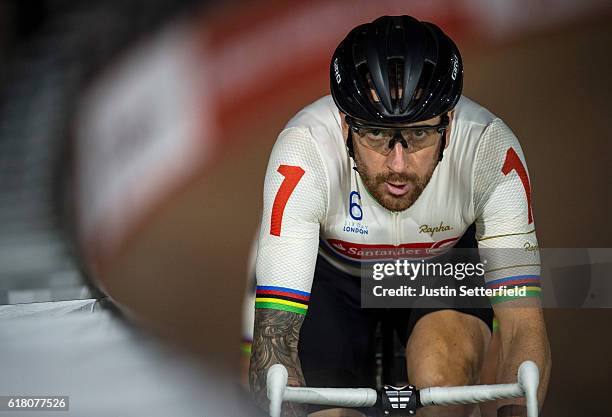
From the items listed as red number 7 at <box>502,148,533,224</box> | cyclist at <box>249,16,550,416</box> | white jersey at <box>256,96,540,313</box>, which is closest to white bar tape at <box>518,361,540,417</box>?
cyclist at <box>249,16,550,416</box>

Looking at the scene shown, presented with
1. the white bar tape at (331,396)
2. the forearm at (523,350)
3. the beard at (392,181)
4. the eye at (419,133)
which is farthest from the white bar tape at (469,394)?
the eye at (419,133)

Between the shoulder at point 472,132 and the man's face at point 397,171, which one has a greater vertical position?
the shoulder at point 472,132

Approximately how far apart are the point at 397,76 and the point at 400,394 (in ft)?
2.79

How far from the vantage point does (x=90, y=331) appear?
3680 millimetres

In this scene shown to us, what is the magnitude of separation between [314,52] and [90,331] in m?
1.29

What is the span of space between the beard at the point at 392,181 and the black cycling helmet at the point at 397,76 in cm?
16

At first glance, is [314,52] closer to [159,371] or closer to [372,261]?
[372,261]

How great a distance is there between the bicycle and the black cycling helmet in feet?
2.40

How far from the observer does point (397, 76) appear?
2.95 meters

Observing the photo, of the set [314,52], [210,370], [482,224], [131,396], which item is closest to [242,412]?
[131,396]

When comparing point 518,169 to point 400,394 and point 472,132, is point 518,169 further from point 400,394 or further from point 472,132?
point 400,394

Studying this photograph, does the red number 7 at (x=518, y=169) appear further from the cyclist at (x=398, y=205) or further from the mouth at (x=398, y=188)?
the mouth at (x=398, y=188)

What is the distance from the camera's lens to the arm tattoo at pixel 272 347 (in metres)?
2.92

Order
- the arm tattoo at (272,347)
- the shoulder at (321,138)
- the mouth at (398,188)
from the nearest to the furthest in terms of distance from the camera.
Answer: the arm tattoo at (272,347)
the mouth at (398,188)
the shoulder at (321,138)
